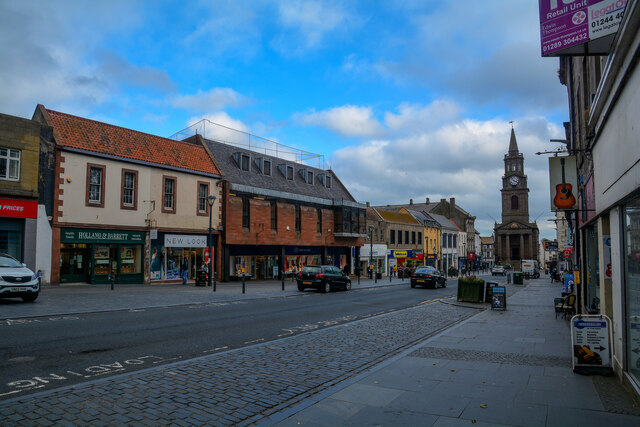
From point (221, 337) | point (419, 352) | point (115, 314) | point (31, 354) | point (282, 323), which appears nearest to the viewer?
point (31, 354)

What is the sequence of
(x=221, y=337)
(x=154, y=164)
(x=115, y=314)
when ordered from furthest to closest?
(x=154, y=164) < (x=115, y=314) < (x=221, y=337)

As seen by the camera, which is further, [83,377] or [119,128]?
[119,128]

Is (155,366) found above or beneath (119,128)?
beneath

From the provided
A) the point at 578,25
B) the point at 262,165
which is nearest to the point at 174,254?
the point at 262,165

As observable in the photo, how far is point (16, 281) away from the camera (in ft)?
50.5

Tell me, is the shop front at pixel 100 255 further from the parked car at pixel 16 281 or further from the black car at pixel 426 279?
the black car at pixel 426 279

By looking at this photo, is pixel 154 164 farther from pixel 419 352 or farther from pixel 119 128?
pixel 419 352

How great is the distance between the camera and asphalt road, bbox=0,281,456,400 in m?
7.08

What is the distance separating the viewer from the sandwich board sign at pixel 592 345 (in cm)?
732

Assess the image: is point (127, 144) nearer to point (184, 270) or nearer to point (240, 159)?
point (184, 270)

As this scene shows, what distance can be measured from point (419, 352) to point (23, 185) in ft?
70.3

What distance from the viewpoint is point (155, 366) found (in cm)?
763

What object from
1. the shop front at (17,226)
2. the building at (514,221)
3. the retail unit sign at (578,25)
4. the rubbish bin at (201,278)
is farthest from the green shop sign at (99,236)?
the building at (514,221)

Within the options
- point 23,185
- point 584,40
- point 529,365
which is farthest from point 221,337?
point 23,185
